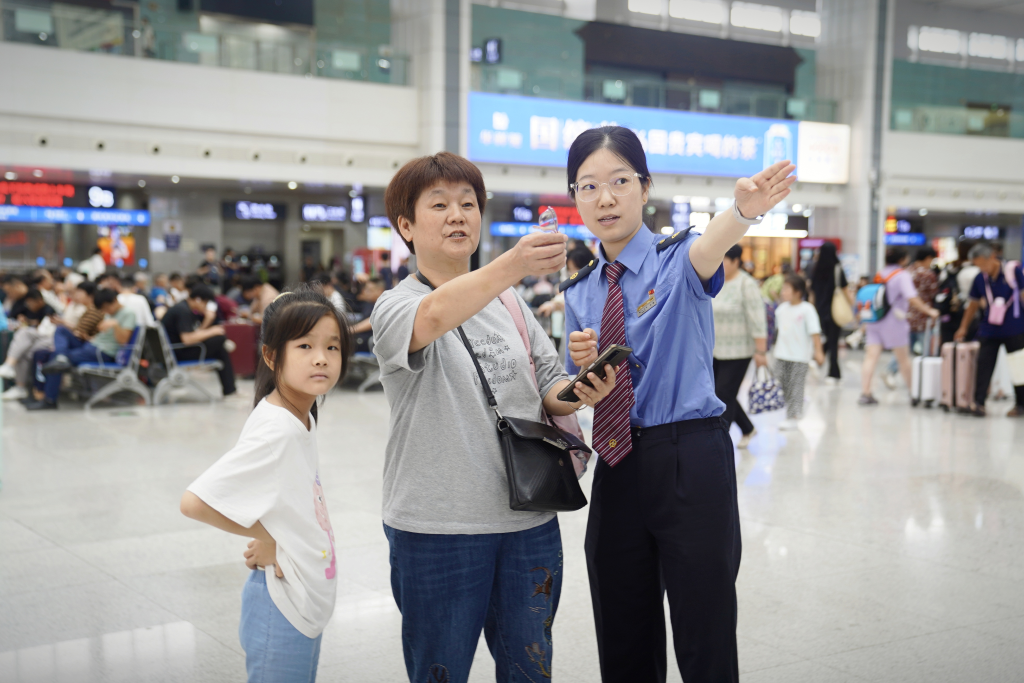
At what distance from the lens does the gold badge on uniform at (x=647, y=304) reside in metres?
2.04

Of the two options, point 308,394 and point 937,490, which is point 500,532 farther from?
point 937,490

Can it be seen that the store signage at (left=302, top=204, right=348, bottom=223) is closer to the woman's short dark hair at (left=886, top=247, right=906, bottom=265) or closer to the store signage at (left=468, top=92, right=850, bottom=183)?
the store signage at (left=468, top=92, right=850, bottom=183)

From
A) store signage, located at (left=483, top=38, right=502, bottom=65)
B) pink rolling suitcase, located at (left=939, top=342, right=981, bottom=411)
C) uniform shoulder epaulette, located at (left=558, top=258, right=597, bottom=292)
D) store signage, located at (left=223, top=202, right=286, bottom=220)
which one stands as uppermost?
store signage, located at (left=483, top=38, right=502, bottom=65)

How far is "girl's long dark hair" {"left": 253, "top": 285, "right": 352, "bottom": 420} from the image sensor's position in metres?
1.94

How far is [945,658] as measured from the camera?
3.03 m

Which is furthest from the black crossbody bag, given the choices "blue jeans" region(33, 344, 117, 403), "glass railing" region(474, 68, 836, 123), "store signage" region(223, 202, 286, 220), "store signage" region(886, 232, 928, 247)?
"store signage" region(886, 232, 928, 247)

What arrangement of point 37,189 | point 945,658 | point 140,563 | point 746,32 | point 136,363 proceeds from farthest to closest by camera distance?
point 746,32, point 37,189, point 136,363, point 140,563, point 945,658

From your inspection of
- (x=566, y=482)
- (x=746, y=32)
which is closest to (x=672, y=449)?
(x=566, y=482)

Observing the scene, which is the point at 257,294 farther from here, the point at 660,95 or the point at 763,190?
the point at 660,95

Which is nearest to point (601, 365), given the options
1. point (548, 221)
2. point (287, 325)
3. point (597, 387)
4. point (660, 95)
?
point (597, 387)

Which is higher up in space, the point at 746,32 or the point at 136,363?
the point at 746,32

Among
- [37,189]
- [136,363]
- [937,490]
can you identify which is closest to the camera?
[937,490]

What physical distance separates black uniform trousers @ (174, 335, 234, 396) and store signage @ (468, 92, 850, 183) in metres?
9.85

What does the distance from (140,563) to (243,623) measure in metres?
2.59
